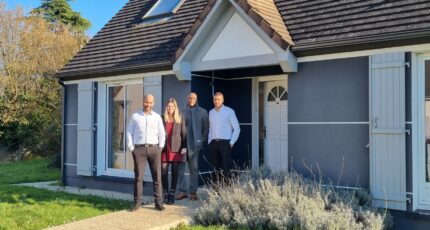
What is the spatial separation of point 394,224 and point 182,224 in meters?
3.12

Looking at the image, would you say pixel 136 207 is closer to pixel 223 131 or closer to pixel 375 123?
pixel 223 131

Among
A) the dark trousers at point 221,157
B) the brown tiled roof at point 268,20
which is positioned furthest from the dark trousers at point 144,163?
the brown tiled roof at point 268,20

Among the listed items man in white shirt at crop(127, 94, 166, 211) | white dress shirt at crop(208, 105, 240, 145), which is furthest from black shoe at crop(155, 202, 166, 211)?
white dress shirt at crop(208, 105, 240, 145)

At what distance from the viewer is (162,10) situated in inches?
456

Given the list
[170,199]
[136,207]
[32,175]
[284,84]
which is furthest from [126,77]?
[32,175]

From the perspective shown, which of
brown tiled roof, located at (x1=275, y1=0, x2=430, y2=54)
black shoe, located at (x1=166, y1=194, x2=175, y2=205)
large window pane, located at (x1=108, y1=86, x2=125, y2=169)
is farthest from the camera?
large window pane, located at (x1=108, y1=86, x2=125, y2=169)

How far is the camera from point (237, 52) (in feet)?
27.9

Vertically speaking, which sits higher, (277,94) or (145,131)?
(277,94)

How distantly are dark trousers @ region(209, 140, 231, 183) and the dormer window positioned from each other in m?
4.36

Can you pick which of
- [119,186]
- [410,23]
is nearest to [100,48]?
[119,186]

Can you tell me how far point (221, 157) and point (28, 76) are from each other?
56.4ft

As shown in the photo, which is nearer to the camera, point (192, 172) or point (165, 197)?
point (165, 197)

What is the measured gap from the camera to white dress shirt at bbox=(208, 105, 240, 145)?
26.7 ft

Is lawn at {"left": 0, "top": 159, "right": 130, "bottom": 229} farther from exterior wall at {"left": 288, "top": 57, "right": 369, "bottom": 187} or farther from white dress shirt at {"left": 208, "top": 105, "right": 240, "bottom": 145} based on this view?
exterior wall at {"left": 288, "top": 57, "right": 369, "bottom": 187}
